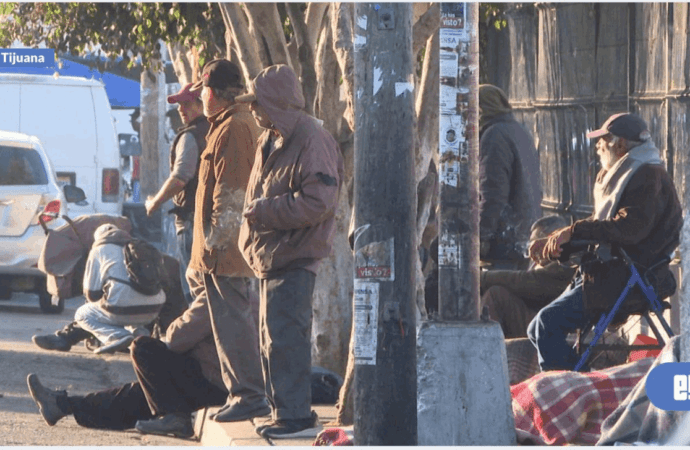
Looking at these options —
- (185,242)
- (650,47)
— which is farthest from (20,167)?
(650,47)

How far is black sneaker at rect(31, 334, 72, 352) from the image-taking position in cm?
1118

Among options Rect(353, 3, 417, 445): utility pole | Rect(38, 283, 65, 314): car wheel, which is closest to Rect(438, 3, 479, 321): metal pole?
Rect(353, 3, 417, 445): utility pole

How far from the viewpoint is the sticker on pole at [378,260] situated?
220 inches

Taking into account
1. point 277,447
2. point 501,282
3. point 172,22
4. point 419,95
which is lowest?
point 277,447

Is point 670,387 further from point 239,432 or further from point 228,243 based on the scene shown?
point 228,243

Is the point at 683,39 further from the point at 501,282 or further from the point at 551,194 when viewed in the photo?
the point at 551,194

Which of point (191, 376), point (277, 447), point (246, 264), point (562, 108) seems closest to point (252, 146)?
point (246, 264)

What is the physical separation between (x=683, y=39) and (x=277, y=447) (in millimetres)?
4536

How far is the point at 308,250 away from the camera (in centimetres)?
679

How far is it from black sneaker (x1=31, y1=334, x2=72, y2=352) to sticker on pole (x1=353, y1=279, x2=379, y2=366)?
607 cm

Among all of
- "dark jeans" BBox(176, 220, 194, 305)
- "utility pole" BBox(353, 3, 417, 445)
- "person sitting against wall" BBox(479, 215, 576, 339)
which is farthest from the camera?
"dark jeans" BBox(176, 220, 194, 305)

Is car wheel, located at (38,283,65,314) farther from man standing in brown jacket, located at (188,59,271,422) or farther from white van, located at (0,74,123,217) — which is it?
man standing in brown jacket, located at (188,59,271,422)

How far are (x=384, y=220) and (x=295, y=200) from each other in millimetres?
1146

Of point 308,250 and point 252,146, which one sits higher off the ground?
point 252,146
